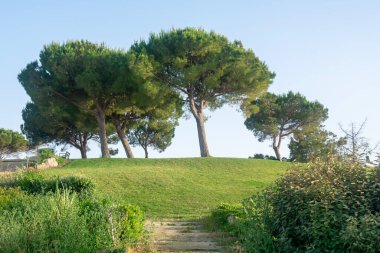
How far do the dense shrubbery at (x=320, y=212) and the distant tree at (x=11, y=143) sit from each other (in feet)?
146

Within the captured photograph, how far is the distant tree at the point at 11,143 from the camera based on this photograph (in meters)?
47.4

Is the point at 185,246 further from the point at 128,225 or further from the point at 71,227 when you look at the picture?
the point at 71,227

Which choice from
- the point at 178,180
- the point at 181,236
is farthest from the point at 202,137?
the point at 181,236

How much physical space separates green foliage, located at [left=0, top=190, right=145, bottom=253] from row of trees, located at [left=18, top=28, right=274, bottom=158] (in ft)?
68.5

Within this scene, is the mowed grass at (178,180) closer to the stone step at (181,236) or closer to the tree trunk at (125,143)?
the stone step at (181,236)

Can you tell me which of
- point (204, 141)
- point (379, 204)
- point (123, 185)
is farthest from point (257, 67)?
point (379, 204)

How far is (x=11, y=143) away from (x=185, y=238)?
41.3m

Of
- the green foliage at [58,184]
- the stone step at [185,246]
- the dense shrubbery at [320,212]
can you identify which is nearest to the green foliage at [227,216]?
the stone step at [185,246]

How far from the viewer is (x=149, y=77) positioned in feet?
97.3

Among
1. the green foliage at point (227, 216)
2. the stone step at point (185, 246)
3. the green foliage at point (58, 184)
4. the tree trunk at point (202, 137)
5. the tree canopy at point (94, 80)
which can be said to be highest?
the tree canopy at point (94, 80)

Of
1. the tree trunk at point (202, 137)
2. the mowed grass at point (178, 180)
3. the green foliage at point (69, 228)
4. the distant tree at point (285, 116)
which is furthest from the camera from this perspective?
the distant tree at point (285, 116)

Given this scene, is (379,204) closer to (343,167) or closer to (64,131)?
(343,167)

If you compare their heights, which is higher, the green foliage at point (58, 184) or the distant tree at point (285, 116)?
the distant tree at point (285, 116)

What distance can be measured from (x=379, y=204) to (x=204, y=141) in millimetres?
25347
